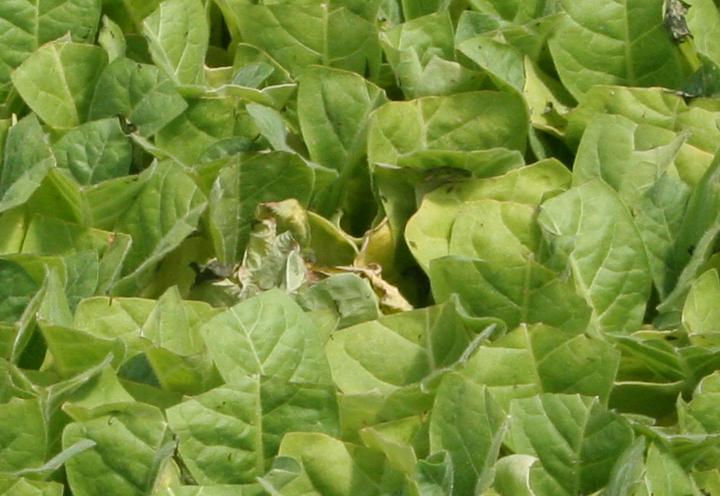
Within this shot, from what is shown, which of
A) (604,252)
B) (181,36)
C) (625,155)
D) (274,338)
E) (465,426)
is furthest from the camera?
(181,36)

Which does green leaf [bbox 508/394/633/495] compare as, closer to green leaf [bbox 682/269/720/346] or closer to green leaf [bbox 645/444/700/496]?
green leaf [bbox 645/444/700/496]

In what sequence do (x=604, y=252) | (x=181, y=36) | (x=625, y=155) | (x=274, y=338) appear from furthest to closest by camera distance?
(x=181, y=36)
(x=625, y=155)
(x=604, y=252)
(x=274, y=338)

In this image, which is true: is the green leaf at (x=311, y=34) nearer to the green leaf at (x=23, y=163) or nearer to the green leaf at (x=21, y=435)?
the green leaf at (x=23, y=163)

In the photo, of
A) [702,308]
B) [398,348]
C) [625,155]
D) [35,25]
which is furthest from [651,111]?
[35,25]

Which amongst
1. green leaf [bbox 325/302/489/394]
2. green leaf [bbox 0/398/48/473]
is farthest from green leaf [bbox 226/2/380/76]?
green leaf [bbox 0/398/48/473]

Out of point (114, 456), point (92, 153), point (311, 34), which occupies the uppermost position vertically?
point (311, 34)

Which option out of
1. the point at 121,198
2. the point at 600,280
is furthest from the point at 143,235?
the point at 600,280

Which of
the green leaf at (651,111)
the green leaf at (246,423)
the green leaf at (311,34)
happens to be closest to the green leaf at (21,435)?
the green leaf at (246,423)

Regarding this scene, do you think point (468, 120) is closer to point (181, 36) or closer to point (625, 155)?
point (625, 155)
